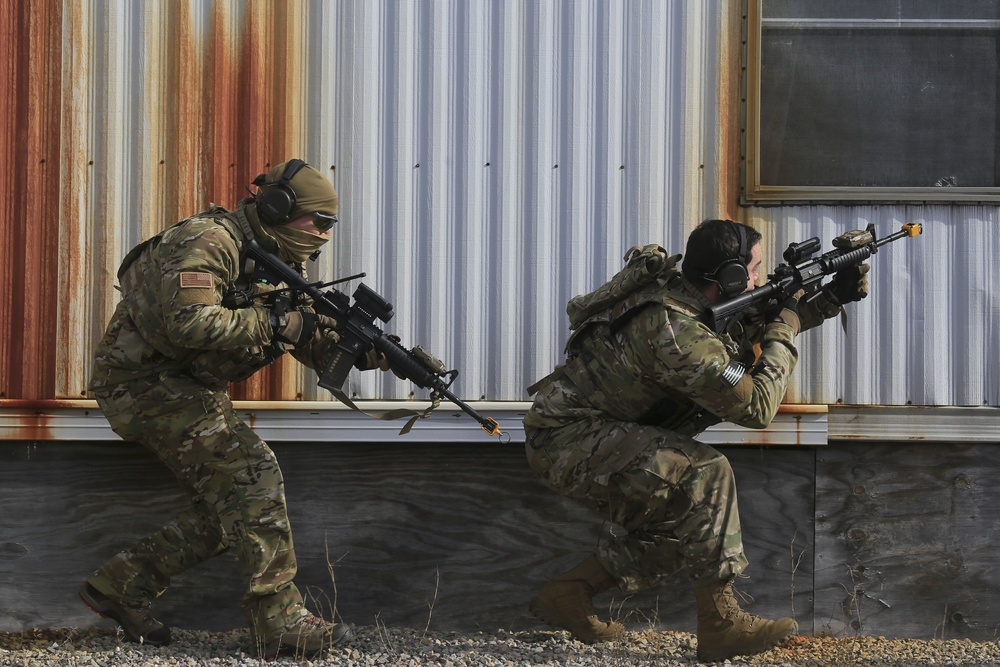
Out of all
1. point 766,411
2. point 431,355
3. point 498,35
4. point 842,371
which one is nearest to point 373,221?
point 431,355

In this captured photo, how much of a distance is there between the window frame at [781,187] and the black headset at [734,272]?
0.75m

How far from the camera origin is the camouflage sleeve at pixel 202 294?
4430 millimetres

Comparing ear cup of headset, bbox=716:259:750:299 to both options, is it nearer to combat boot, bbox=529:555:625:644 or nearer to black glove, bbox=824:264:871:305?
black glove, bbox=824:264:871:305

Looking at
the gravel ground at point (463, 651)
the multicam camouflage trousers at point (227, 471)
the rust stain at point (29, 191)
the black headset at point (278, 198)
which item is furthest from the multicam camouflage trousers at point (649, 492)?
the rust stain at point (29, 191)

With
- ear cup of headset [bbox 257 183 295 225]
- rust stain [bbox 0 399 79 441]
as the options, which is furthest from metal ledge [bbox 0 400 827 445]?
ear cup of headset [bbox 257 183 295 225]

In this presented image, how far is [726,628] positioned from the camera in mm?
4672

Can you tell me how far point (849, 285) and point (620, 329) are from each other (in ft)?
3.49

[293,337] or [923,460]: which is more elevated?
[293,337]

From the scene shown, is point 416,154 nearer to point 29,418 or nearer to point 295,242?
point 295,242

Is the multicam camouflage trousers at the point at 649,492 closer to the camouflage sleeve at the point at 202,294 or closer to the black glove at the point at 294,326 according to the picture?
the black glove at the point at 294,326

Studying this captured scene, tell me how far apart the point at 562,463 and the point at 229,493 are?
1.37 meters

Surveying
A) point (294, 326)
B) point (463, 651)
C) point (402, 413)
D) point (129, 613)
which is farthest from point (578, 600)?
point (129, 613)

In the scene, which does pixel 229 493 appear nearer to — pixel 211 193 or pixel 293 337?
pixel 293 337

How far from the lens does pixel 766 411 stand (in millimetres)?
4598
